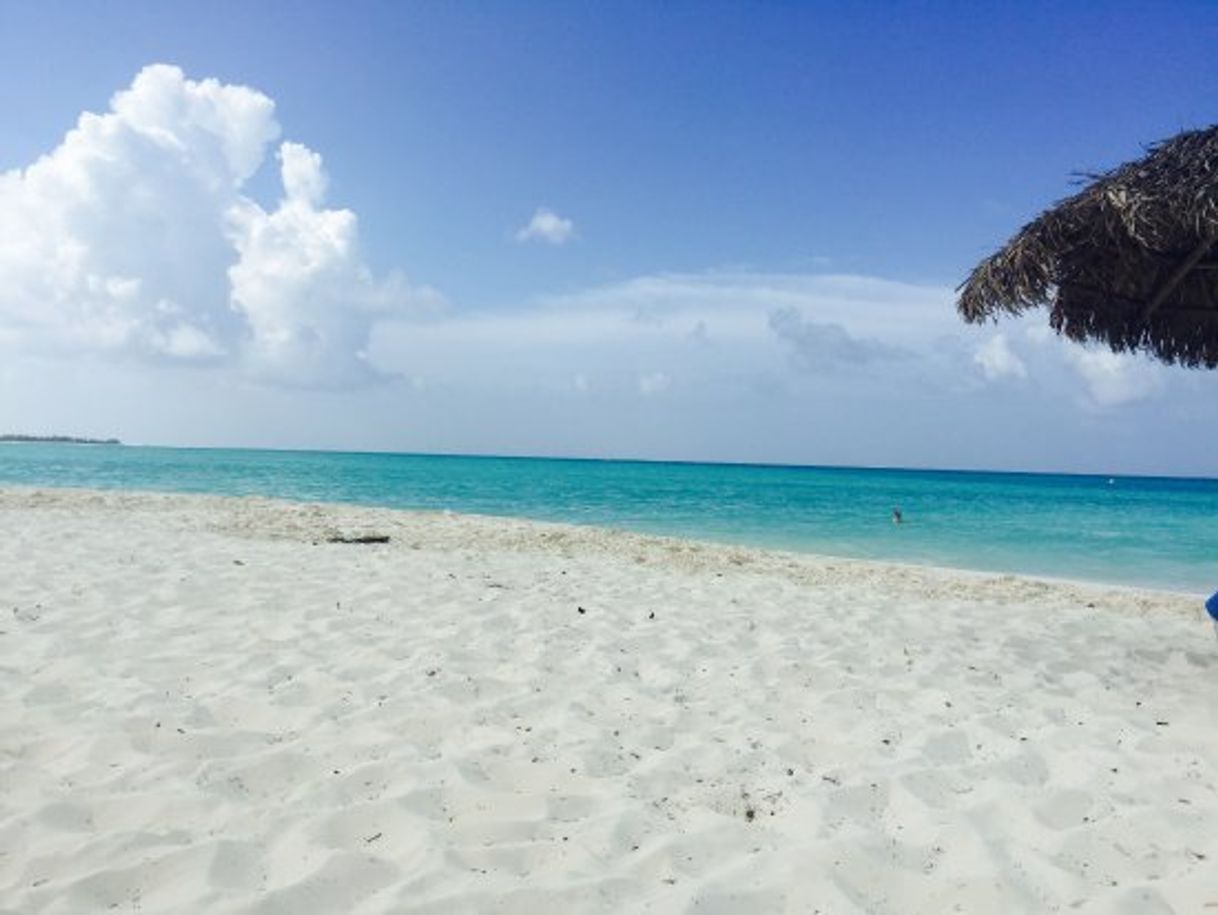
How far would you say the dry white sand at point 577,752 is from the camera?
2359 millimetres

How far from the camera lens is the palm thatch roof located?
4449 mm

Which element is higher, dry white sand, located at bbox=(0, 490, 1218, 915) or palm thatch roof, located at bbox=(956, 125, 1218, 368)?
palm thatch roof, located at bbox=(956, 125, 1218, 368)

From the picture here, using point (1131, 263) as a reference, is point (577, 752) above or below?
below

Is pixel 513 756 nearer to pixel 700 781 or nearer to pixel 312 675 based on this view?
pixel 700 781

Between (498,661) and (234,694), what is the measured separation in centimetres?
134

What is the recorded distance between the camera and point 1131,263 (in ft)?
18.6

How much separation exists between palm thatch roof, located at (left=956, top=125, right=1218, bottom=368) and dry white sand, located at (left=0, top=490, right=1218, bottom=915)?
2328 mm

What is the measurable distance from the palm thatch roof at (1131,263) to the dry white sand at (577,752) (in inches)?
91.7

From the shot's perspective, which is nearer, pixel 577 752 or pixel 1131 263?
pixel 577 752

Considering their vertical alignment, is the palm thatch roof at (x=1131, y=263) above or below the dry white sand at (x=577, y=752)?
above

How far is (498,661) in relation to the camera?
4453 millimetres

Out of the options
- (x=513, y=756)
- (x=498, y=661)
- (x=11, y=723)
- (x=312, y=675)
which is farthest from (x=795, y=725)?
(x=11, y=723)

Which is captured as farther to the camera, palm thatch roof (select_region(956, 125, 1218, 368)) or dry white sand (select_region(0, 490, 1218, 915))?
palm thatch roof (select_region(956, 125, 1218, 368))

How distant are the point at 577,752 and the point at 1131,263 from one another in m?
5.19
